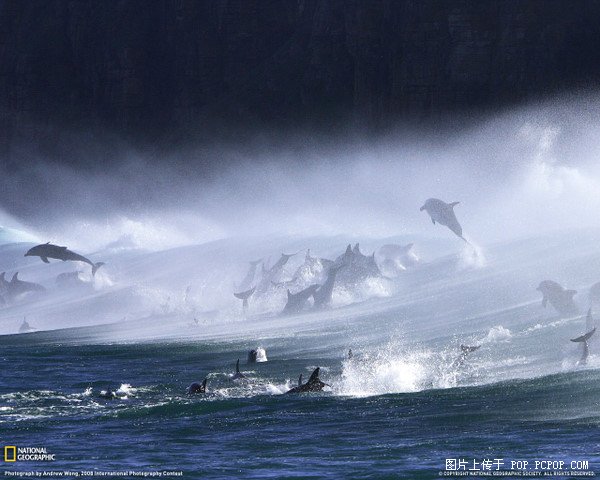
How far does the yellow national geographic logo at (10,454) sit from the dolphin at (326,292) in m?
24.0

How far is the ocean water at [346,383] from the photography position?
60.7ft

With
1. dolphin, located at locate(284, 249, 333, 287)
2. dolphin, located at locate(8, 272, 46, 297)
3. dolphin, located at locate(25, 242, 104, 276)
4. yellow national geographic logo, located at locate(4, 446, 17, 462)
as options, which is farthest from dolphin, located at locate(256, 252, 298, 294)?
yellow national geographic logo, located at locate(4, 446, 17, 462)

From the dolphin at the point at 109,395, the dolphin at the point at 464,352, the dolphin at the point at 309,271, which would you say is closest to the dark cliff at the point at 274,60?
the dolphin at the point at 309,271

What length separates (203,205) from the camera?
287 ft

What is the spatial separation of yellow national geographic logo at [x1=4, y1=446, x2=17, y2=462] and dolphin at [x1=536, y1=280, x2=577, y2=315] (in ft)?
49.0

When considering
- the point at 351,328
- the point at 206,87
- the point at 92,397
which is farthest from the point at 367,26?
the point at 92,397

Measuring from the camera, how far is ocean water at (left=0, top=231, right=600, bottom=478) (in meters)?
18.5

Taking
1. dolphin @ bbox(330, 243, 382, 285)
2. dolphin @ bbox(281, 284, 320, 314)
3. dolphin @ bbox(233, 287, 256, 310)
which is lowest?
dolphin @ bbox(281, 284, 320, 314)

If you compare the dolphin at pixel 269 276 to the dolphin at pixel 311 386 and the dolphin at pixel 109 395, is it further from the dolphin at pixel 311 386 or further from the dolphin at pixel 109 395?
the dolphin at pixel 311 386

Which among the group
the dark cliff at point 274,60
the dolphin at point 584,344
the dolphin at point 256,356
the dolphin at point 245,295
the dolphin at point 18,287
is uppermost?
the dark cliff at point 274,60

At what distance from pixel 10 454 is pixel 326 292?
81.8ft

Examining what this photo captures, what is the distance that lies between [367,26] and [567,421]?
5645cm

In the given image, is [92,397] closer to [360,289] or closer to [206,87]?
[360,289]

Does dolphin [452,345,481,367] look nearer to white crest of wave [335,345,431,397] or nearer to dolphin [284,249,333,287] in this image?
white crest of wave [335,345,431,397]
